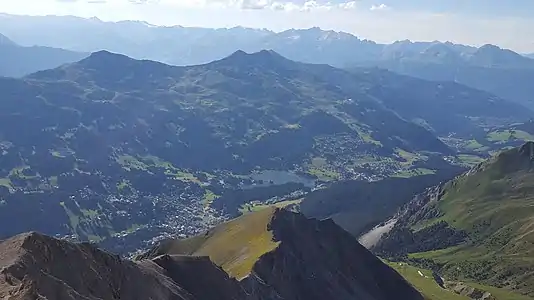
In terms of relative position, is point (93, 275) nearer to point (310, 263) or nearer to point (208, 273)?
point (208, 273)

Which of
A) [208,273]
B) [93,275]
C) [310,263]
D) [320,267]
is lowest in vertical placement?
[320,267]

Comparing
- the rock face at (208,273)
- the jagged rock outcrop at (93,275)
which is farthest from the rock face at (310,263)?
the jagged rock outcrop at (93,275)

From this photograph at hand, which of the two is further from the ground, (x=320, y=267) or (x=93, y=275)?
(x=93, y=275)

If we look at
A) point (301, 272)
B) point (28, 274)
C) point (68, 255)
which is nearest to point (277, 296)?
point (301, 272)

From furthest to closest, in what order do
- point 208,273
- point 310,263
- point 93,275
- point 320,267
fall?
point 320,267 → point 310,263 → point 208,273 → point 93,275

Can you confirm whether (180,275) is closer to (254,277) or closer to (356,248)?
(254,277)

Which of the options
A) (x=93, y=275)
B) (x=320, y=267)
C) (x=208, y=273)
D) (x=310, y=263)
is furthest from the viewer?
(x=320, y=267)

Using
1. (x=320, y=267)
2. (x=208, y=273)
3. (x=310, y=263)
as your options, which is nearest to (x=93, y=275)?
(x=208, y=273)

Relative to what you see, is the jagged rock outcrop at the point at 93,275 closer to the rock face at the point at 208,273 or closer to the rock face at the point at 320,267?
the rock face at the point at 208,273
